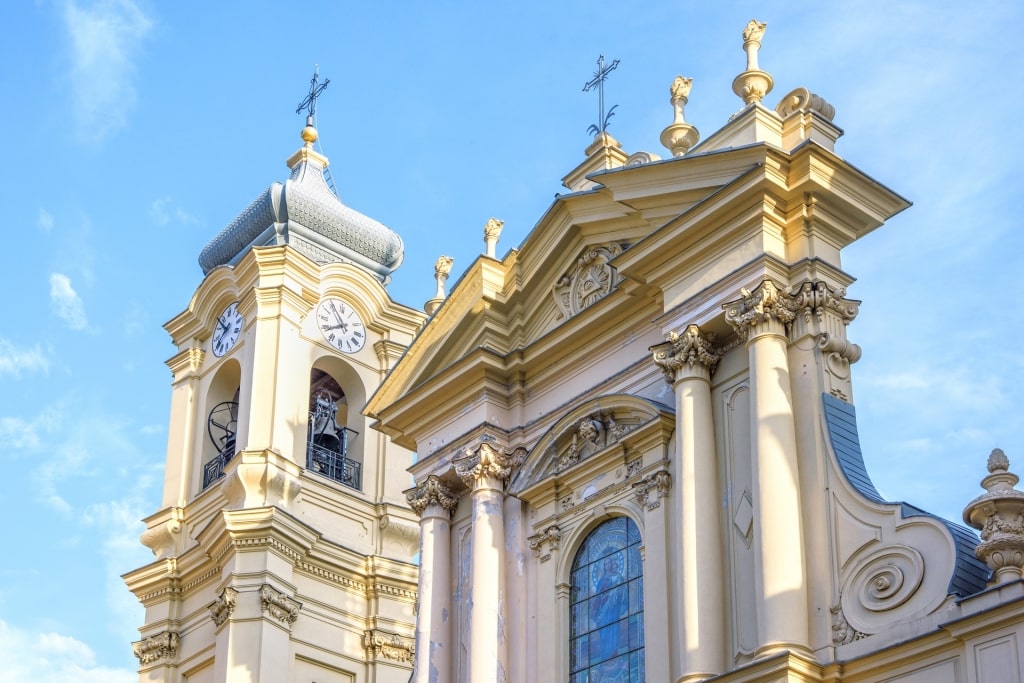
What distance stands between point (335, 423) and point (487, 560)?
963cm

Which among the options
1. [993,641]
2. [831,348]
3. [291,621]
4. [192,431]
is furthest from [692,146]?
[192,431]

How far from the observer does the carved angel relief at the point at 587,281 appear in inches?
688

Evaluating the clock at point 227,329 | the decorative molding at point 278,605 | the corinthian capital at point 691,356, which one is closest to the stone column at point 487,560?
the corinthian capital at point 691,356

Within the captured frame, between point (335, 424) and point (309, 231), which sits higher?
point (309, 231)

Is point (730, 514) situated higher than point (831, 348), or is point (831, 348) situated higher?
point (831, 348)

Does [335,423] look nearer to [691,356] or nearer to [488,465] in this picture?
[488,465]

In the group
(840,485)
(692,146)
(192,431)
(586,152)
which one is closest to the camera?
(840,485)

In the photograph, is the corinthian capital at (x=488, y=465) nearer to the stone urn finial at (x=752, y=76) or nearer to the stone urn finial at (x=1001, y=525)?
the stone urn finial at (x=752, y=76)

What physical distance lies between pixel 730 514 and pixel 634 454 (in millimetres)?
1769

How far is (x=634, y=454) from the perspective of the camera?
1609cm

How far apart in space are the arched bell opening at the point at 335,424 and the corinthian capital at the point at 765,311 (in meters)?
11.6

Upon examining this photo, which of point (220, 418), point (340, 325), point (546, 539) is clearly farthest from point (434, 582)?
point (220, 418)

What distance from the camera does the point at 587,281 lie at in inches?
699

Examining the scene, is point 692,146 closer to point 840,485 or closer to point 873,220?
point 873,220
